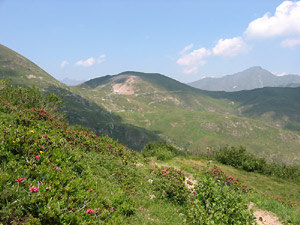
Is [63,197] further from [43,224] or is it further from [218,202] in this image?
[218,202]

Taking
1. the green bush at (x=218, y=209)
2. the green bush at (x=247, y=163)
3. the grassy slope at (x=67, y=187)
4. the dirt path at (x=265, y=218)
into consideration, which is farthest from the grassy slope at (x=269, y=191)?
the grassy slope at (x=67, y=187)

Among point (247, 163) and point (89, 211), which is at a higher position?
point (89, 211)

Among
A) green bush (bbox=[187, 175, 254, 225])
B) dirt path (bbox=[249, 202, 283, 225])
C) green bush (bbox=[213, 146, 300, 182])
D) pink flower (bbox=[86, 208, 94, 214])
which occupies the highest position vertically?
pink flower (bbox=[86, 208, 94, 214])

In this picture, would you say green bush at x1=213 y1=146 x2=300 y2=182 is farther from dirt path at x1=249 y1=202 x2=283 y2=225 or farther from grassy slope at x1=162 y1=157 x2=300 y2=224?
dirt path at x1=249 y1=202 x2=283 y2=225

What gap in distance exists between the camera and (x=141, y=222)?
23.4 ft

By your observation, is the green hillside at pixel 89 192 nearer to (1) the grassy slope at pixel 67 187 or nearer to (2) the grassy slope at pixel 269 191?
(1) the grassy slope at pixel 67 187

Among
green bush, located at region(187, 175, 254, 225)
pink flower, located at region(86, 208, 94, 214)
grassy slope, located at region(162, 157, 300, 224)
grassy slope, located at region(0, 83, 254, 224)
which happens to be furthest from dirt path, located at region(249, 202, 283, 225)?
pink flower, located at region(86, 208, 94, 214)

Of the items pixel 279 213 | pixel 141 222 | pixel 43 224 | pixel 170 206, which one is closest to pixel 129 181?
pixel 170 206

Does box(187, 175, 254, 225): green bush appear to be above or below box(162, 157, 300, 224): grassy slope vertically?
above

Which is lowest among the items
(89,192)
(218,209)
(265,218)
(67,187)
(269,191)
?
(269,191)

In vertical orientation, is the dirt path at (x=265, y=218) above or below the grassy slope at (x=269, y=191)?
above

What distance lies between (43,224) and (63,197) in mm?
808

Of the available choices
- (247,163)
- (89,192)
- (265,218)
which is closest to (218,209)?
(89,192)

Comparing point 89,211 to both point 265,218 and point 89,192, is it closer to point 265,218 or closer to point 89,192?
point 89,192
